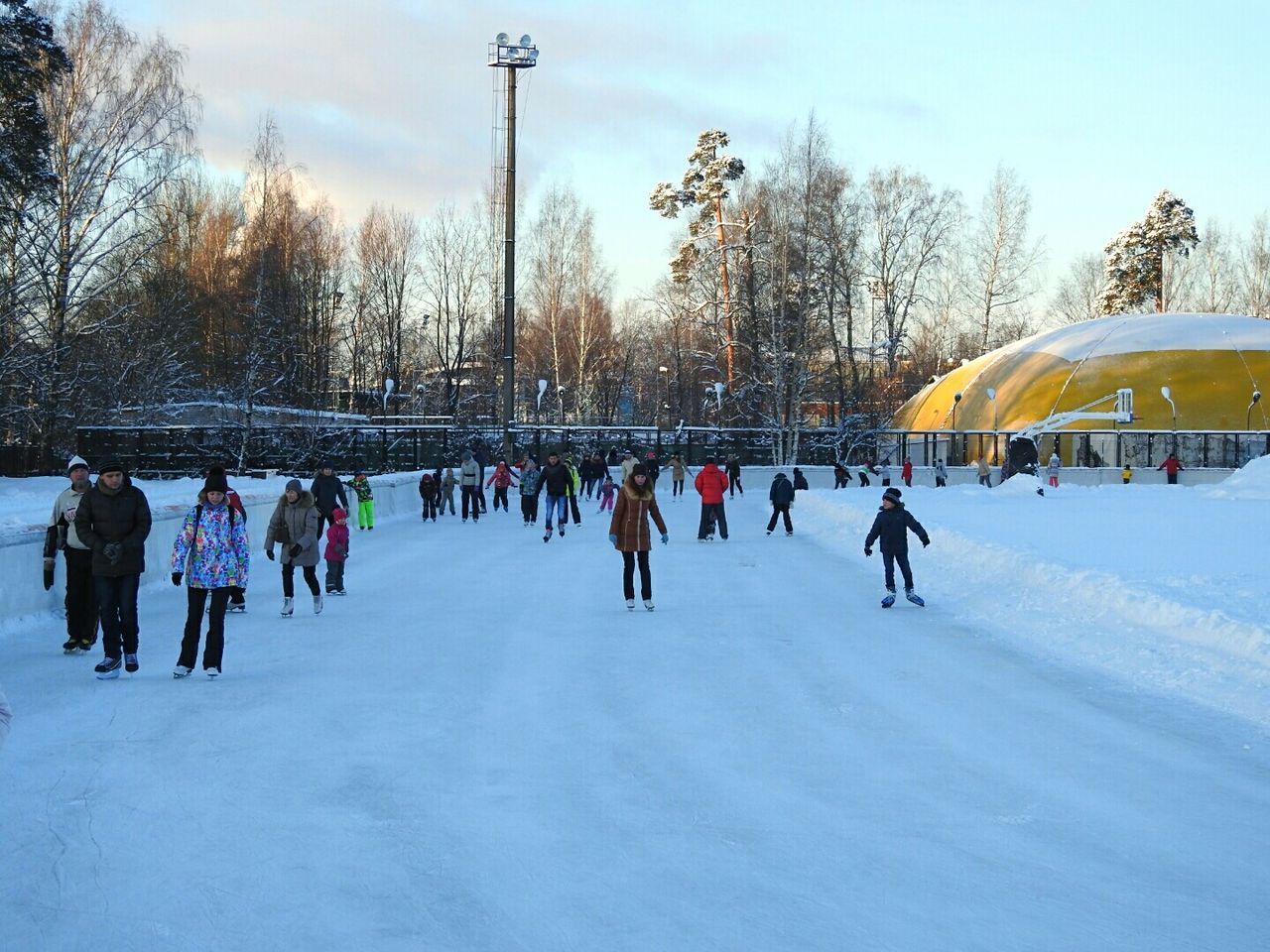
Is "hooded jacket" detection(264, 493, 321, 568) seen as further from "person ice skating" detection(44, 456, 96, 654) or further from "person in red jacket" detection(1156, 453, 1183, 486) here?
"person in red jacket" detection(1156, 453, 1183, 486)

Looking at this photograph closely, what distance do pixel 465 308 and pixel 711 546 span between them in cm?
4261

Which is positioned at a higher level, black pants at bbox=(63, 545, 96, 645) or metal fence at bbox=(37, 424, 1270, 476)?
metal fence at bbox=(37, 424, 1270, 476)

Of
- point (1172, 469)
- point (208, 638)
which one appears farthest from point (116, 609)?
point (1172, 469)

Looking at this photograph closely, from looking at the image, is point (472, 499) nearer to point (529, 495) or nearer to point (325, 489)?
point (529, 495)

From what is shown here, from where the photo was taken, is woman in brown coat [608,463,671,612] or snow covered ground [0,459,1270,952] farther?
woman in brown coat [608,463,671,612]

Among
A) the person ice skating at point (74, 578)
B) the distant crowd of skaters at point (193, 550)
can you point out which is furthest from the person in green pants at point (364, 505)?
the person ice skating at point (74, 578)

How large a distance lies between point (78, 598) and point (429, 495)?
1821cm

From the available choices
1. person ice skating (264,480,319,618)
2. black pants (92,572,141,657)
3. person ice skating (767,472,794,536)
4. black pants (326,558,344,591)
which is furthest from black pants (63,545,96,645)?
person ice skating (767,472,794,536)

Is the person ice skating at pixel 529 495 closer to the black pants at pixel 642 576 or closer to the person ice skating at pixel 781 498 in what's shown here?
the person ice skating at pixel 781 498

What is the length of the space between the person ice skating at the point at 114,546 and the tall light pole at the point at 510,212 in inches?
1059

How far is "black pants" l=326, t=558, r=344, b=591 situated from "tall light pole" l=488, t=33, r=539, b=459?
71.1 ft

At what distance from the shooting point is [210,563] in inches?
356

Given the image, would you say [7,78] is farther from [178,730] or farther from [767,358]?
[767,358]

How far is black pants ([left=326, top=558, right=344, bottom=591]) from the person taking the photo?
47.6 ft
